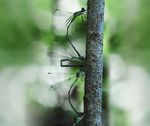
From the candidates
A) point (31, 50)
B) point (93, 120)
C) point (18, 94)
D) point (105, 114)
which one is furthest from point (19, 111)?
point (93, 120)

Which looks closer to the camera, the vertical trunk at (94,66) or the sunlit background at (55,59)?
the vertical trunk at (94,66)

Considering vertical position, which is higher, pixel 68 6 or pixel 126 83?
pixel 68 6

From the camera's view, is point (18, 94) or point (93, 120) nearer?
point (93, 120)

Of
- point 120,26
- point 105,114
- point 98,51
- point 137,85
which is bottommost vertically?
point 105,114

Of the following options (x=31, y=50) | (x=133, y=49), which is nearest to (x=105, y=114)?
(x=133, y=49)

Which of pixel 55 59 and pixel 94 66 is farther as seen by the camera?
pixel 55 59

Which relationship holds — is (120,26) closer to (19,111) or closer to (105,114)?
(105,114)

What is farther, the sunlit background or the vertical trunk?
the sunlit background
